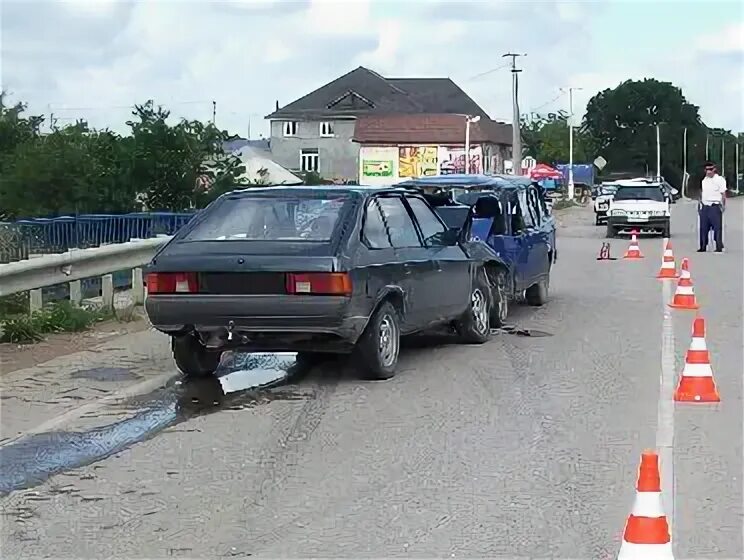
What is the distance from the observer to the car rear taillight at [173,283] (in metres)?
9.88

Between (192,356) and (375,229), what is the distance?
1803mm

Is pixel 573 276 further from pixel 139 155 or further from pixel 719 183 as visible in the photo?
pixel 139 155

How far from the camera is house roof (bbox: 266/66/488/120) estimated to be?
101750mm

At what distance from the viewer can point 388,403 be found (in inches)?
371

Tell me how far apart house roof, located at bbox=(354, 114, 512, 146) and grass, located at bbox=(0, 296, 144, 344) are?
240 feet

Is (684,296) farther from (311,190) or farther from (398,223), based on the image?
(311,190)

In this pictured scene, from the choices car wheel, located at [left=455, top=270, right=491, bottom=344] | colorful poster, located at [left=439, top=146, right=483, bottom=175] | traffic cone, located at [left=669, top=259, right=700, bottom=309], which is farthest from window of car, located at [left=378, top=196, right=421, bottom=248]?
colorful poster, located at [left=439, top=146, right=483, bottom=175]

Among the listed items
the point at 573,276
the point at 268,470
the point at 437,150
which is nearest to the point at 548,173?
the point at 437,150

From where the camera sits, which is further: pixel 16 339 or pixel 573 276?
pixel 573 276

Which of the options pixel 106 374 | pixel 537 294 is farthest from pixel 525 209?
pixel 106 374

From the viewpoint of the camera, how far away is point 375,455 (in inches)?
304

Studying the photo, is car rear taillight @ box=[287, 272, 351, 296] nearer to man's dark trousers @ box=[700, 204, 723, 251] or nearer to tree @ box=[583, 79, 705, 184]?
man's dark trousers @ box=[700, 204, 723, 251]

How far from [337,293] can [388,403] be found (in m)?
0.90

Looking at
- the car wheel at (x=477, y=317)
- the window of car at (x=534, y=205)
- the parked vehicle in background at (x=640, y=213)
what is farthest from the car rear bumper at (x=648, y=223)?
the car wheel at (x=477, y=317)
